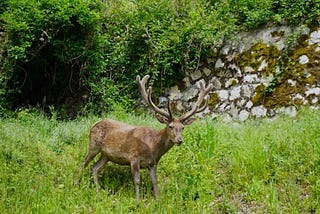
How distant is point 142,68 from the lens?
12.5 m

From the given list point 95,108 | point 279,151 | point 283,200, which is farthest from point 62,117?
point 283,200

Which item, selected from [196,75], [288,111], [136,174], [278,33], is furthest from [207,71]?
[136,174]

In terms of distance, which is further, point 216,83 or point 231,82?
point 216,83

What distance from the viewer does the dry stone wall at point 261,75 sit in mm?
10570

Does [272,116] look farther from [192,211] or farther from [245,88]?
[192,211]

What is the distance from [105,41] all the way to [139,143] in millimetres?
5908

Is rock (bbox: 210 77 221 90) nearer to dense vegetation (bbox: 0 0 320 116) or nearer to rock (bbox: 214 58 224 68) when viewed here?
rock (bbox: 214 58 224 68)

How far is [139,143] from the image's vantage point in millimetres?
6867

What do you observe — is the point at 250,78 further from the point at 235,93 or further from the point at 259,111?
the point at 259,111

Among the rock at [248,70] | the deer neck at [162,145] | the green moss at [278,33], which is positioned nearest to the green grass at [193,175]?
the deer neck at [162,145]

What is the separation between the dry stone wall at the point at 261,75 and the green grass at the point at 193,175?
1.89 meters

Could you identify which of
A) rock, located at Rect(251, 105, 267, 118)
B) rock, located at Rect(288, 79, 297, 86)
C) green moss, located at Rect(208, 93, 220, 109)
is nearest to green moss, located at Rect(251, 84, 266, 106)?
rock, located at Rect(251, 105, 267, 118)

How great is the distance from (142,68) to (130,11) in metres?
1.77

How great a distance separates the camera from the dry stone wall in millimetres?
10570
